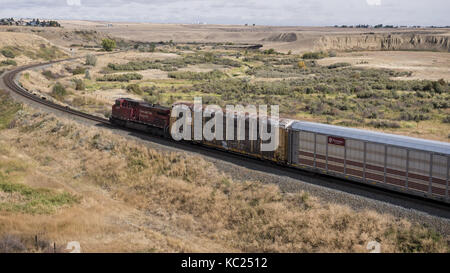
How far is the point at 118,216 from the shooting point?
2156cm

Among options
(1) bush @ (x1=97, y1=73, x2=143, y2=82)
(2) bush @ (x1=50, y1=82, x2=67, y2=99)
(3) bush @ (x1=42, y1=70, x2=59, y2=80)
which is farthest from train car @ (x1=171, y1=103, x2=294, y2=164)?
(3) bush @ (x1=42, y1=70, x2=59, y2=80)

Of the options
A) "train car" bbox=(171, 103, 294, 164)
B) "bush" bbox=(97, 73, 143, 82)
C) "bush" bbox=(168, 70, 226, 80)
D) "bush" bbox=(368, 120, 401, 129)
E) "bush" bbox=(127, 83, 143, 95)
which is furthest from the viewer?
"bush" bbox=(168, 70, 226, 80)

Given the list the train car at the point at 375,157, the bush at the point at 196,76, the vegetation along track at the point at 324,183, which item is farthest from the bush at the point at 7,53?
the train car at the point at 375,157

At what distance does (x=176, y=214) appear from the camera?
2283cm

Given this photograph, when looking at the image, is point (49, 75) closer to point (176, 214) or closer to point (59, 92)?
point (59, 92)

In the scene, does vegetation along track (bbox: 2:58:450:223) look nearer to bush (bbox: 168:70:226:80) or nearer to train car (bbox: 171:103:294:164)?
train car (bbox: 171:103:294:164)

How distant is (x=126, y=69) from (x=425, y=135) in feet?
244

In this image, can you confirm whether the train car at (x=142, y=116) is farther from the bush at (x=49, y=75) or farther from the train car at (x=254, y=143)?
the bush at (x=49, y=75)

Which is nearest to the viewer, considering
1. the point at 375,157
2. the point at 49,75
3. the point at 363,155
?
the point at 375,157

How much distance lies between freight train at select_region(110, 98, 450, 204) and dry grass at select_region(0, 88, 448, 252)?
276 centimetres

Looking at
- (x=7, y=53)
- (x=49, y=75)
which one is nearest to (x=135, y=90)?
(x=49, y=75)

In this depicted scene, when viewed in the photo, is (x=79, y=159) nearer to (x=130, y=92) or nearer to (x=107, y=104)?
(x=107, y=104)

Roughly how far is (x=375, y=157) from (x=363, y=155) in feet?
2.14

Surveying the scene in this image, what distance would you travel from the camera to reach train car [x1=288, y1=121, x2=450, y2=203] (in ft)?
64.4
